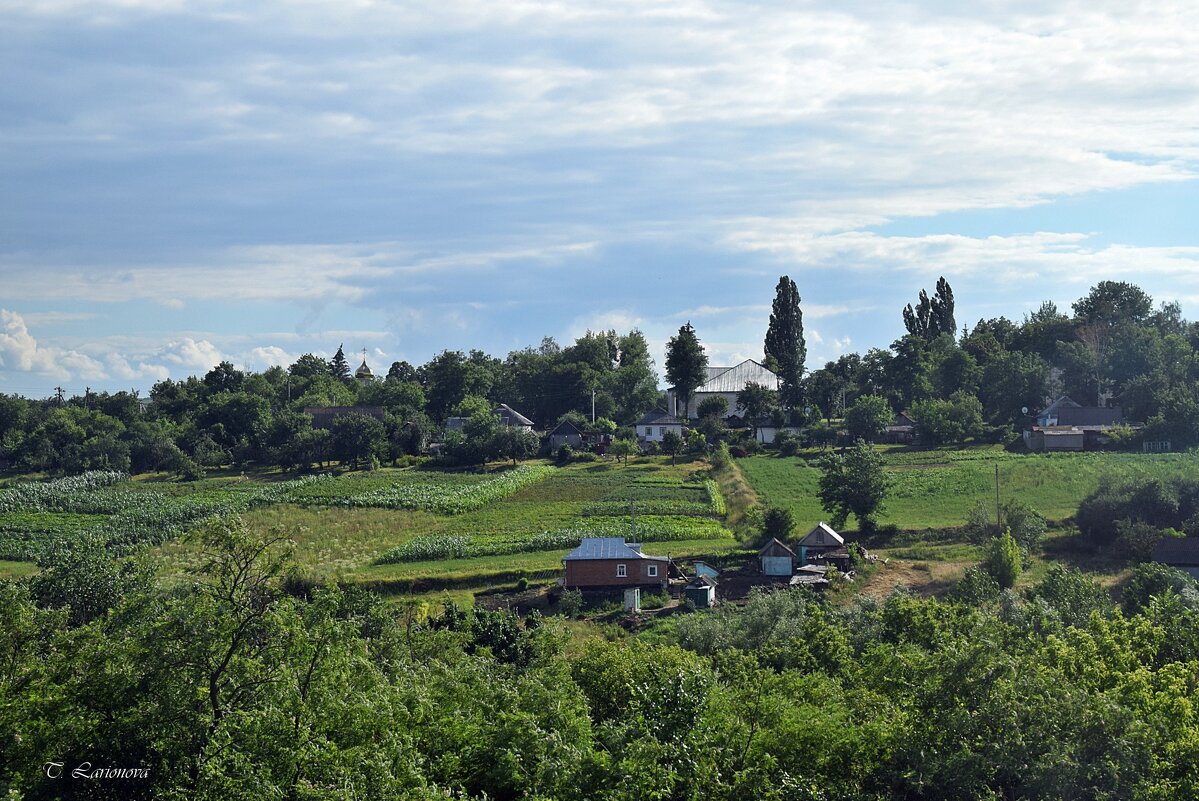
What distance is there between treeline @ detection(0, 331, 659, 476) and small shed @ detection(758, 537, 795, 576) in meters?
33.7

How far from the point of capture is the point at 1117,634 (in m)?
22.1

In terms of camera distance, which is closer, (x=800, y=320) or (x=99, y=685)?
(x=99, y=685)

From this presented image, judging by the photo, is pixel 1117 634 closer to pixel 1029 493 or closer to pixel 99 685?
pixel 99 685

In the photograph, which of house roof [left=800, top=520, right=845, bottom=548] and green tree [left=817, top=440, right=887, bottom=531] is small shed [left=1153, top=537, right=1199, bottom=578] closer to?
green tree [left=817, top=440, right=887, bottom=531]

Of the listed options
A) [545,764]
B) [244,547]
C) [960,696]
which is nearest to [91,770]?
[244,547]

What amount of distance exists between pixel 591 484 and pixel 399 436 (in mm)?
21224

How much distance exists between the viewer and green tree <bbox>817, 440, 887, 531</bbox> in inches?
1719

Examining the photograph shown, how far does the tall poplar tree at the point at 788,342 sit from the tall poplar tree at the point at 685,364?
626 cm

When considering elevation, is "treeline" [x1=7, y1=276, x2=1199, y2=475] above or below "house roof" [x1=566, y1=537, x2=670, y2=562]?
above

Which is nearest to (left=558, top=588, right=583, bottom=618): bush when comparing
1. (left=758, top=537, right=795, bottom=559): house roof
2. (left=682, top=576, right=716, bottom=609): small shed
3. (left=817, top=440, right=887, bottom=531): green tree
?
(left=682, top=576, right=716, bottom=609): small shed

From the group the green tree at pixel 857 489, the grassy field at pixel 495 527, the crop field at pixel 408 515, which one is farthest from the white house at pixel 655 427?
the green tree at pixel 857 489

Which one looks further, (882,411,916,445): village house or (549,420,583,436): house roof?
(549,420,583,436): house roof

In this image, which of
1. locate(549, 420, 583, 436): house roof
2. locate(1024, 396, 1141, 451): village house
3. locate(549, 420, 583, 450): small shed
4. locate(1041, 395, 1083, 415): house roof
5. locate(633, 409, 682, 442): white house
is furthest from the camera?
locate(549, 420, 583, 436): house roof

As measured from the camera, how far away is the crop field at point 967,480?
46.4 m
